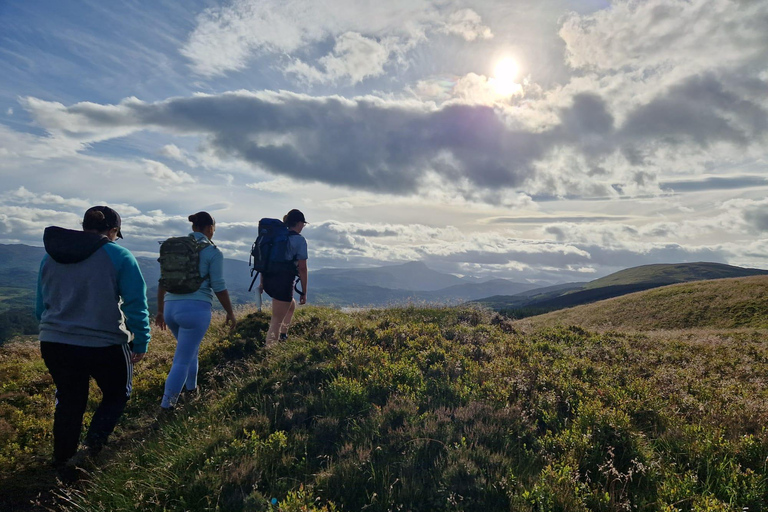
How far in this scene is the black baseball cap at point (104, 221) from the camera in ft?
17.4

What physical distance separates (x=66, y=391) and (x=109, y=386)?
0.47 meters

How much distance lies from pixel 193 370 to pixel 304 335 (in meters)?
2.95

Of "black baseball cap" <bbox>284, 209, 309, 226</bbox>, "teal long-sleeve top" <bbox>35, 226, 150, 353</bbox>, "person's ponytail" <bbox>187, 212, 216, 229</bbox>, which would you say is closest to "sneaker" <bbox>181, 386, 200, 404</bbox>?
"teal long-sleeve top" <bbox>35, 226, 150, 353</bbox>

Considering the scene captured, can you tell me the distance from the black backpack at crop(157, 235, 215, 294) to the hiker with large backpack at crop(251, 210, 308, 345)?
215 centimetres

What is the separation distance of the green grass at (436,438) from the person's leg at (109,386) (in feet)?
1.12

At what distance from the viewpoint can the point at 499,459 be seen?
4.36 meters

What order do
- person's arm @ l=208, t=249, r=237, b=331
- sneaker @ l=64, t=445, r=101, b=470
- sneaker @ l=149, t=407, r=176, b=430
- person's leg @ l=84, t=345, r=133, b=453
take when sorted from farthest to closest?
1. person's arm @ l=208, t=249, r=237, b=331
2. sneaker @ l=149, t=407, r=176, b=430
3. person's leg @ l=84, t=345, r=133, b=453
4. sneaker @ l=64, t=445, r=101, b=470

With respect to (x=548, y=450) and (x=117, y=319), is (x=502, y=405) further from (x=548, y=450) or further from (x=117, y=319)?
(x=117, y=319)

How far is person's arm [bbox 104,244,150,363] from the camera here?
5309mm

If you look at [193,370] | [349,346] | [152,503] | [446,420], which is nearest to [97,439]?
[193,370]

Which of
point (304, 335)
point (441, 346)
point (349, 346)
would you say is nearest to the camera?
point (349, 346)

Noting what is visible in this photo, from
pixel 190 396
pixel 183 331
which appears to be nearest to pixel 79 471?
pixel 190 396

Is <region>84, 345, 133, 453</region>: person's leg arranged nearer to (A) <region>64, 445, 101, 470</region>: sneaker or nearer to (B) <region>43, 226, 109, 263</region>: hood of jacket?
(A) <region>64, 445, 101, 470</region>: sneaker

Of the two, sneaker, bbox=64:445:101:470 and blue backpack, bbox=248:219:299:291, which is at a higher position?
blue backpack, bbox=248:219:299:291
